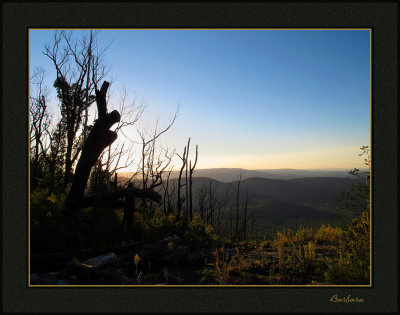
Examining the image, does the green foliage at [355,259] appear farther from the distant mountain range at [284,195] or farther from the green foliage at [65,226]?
the distant mountain range at [284,195]

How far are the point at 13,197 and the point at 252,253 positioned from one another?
17.1 ft

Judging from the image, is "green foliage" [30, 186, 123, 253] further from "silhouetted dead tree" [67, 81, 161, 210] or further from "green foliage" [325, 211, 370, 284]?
"green foliage" [325, 211, 370, 284]

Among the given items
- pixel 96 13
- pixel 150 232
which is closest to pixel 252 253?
pixel 150 232

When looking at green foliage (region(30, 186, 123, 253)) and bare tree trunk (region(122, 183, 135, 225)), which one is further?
bare tree trunk (region(122, 183, 135, 225))

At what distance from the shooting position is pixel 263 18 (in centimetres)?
377

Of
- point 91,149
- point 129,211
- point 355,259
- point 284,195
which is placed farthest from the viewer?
point 284,195

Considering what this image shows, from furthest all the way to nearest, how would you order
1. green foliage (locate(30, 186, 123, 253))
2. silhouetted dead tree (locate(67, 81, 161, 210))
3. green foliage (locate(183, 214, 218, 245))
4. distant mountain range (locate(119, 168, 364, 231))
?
distant mountain range (locate(119, 168, 364, 231))
green foliage (locate(183, 214, 218, 245))
silhouetted dead tree (locate(67, 81, 161, 210))
green foliage (locate(30, 186, 123, 253))

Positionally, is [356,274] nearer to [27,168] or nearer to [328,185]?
[27,168]

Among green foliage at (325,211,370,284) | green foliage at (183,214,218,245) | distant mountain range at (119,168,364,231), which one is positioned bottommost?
distant mountain range at (119,168,364,231)
